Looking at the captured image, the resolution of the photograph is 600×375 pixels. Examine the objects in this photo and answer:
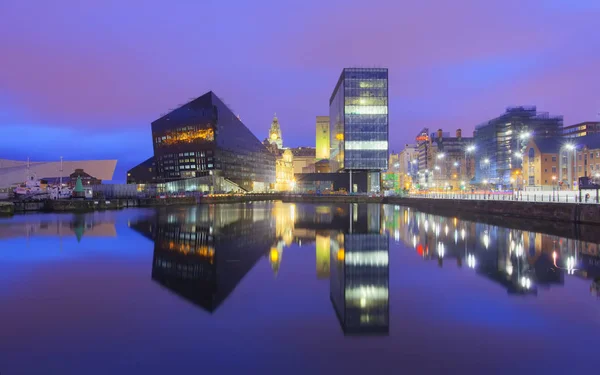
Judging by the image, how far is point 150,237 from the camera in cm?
3080

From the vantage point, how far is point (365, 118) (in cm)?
11319

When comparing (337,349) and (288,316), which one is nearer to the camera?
(337,349)

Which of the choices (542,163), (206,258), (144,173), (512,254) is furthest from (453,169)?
(206,258)

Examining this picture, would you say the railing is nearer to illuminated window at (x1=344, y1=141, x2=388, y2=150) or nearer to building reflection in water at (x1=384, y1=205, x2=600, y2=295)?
building reflection in water at (x1=384, y1=205, x2=600, y2=295)

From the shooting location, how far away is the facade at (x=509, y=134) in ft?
427

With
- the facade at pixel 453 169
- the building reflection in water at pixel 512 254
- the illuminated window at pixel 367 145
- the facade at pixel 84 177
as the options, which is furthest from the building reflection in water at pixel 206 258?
the facade at pixel 453 169

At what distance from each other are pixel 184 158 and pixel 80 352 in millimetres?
119499

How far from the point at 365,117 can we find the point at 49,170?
132989mm

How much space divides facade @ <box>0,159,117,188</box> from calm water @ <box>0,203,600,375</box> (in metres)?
128

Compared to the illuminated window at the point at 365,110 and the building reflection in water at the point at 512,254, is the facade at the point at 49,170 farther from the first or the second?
the building reflection in water at the point at 512,254

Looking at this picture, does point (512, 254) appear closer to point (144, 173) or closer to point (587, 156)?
point (587, 156)

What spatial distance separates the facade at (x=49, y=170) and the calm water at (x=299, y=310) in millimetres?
127527

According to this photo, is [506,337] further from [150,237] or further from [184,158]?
[184,158]

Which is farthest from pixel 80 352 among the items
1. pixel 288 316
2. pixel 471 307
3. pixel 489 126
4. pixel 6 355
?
pixel 489 126
